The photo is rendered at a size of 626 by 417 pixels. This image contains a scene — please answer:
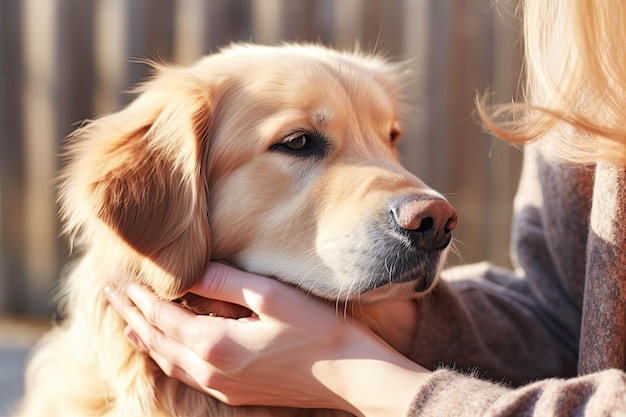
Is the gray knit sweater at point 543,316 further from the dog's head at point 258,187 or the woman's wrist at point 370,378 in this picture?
the dog's head at point 258,187

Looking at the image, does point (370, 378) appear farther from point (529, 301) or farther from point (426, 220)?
point (529, 301)

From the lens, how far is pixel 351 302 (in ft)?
5.50

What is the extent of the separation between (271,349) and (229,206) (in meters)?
0.36

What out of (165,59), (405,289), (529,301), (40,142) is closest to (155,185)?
(405,289)

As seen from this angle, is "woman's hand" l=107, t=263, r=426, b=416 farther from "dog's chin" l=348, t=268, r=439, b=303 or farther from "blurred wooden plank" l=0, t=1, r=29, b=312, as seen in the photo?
"blurred wooden plank" l=0, t=1, r=29, b=312

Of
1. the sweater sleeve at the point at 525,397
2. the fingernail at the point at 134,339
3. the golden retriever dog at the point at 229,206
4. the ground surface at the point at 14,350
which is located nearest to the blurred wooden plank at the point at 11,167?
the ground surface at the point at 14,350

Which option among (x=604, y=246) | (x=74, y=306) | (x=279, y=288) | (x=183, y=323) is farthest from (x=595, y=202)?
(x=74, y=306)

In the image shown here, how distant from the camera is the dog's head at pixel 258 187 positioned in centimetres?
159

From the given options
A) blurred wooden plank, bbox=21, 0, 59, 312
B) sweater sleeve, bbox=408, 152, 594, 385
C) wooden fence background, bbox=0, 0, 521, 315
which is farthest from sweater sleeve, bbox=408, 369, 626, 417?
blurred wooden plank, bbox=21, 0, 59, 312

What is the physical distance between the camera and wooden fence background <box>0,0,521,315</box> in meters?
3.72

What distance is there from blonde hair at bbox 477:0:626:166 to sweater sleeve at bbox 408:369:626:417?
1.55 ft

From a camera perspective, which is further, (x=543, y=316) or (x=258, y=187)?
(x=543, y=316)

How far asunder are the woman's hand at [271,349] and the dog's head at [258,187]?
0.06m

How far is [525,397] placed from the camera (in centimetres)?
127
